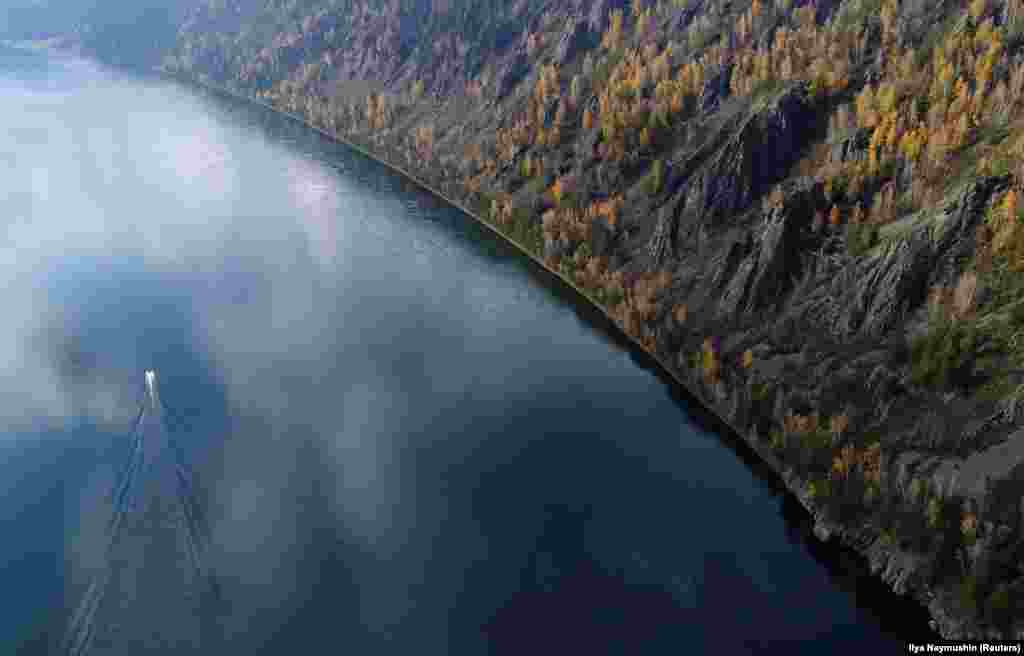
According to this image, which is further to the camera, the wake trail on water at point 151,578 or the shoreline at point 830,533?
the shoreline at point 830,533

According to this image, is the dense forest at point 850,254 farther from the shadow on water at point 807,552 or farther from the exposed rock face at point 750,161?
the shadow on water at point 807,552

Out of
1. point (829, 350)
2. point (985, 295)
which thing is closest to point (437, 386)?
point (829, 350)

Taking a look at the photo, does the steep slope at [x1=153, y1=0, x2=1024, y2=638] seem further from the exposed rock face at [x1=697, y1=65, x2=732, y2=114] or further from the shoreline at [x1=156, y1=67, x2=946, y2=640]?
the exposed rock face at [x1=697, y1=65, x2=732, y2=114]

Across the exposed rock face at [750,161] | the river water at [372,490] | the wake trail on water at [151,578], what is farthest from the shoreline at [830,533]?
the wake trail on water at [151,578]

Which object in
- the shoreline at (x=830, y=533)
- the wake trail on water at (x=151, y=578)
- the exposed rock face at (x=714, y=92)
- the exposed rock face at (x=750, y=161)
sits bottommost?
the wake trail on water at (x=151, y=578)

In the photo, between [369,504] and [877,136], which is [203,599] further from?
[877,136]

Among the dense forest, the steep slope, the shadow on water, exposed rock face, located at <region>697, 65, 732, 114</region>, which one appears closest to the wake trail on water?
the shadow on water
